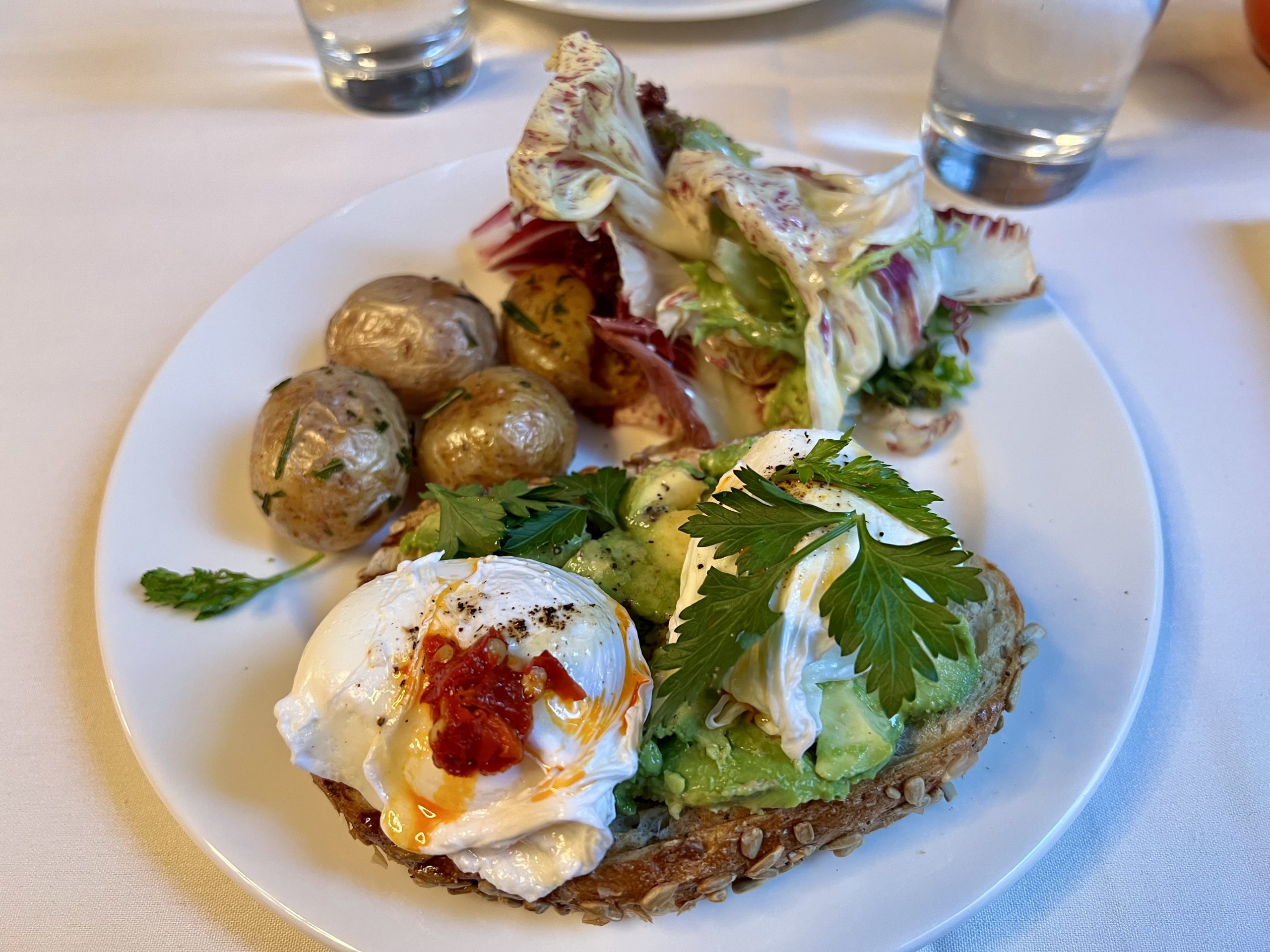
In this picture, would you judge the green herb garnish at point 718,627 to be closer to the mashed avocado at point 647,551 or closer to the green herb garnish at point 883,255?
the mashed avocado at point 647,551

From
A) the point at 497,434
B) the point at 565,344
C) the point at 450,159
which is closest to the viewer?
the point at 497,434

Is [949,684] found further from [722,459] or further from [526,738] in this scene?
[526,738]

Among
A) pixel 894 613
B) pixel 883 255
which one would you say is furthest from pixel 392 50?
pixel 894 613

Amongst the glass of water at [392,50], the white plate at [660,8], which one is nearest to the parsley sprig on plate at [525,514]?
the glass of water at [392,50]

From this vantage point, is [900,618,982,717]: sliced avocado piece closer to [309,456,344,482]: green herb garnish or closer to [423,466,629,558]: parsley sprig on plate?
[423,466,629,558]: parsley sprig on plate

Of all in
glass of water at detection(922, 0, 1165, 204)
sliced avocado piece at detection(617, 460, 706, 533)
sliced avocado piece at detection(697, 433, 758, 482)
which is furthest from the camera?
glass of water at detection(922, 0, 1165, 204)

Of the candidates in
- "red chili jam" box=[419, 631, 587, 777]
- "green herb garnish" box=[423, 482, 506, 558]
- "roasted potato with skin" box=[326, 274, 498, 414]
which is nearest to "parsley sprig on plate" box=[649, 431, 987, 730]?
"red chili jam" box=[419, 631, 587, 777]

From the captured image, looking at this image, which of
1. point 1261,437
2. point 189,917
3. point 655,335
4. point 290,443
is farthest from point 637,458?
point 1261,437
